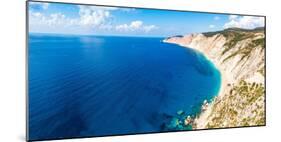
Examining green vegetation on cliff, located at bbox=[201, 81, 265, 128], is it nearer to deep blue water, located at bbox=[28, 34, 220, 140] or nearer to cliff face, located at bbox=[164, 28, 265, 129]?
cliff face, located at bbox=[164, 28, 265, 129]

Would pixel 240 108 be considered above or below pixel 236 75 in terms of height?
below

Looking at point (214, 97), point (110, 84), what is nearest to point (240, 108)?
point (214, 97)

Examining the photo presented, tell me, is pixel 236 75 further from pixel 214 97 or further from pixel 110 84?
pixel 110 84

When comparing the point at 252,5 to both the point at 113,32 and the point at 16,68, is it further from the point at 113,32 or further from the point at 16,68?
the point at 16,68

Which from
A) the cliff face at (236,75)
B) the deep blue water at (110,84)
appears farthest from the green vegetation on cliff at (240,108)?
the deep blue water at (110,84)

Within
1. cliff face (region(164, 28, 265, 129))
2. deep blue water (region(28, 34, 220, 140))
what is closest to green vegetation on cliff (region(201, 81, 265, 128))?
cliff face (region(164, 28, 265, 129))

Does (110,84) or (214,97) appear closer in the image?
(110,84)

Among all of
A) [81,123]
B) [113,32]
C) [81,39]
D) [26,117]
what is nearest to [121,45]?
[113,32]

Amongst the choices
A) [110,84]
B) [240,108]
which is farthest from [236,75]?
[110,84]
